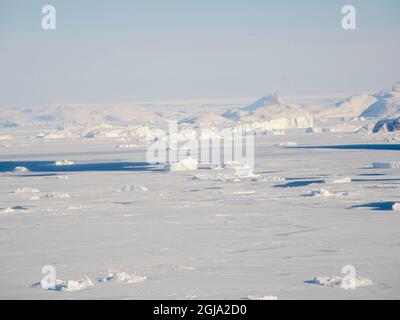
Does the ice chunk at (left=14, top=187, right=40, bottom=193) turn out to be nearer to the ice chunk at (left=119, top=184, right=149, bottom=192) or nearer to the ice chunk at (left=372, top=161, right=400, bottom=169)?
the ice chunk at (left=119, top=184, right=149, bottom=192)

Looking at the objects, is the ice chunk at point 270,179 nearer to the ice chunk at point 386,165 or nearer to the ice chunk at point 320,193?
the ice chunk at point 320,193

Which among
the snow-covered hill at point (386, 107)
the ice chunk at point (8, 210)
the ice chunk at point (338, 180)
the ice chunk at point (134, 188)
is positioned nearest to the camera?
the ice chunk at point (8, 210)

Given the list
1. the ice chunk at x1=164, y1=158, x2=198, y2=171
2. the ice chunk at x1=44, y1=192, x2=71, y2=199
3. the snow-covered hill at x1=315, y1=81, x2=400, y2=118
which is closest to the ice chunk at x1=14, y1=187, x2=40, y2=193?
the ice chunk at x1=44, y1=192, x2=71, y2=199

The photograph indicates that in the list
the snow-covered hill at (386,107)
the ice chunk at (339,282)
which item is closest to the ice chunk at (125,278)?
the ice chunk at (339,282)

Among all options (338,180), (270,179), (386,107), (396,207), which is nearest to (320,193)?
(396,207)

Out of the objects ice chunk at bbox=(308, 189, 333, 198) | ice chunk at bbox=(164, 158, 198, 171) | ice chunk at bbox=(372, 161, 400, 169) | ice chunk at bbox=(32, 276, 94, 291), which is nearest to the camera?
ice chunk at bbox=(32, 276, 94, 291)

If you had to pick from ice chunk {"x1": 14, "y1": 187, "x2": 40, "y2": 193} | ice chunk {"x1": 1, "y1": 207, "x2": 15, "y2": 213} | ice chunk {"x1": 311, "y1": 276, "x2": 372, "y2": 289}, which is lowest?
ice chunk {"x1": 14, "y1": 187, "x2": 40, "y2": 193}

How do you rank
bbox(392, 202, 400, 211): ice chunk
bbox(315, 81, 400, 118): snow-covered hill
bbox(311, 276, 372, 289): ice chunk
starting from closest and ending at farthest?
bbox(311, 276, 372, 289): ice chunk < bbox(392, 202, 400, 211): ice chunk < bbox(315, 81, 400, 118): snow-covered hill

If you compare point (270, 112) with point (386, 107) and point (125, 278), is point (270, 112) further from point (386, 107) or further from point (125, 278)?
point (125, 278)

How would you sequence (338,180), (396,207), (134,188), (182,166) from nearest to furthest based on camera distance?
(396,207) → (134,188) → (338,180) → (182,166)

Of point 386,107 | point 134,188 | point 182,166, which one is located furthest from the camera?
point 386,107
